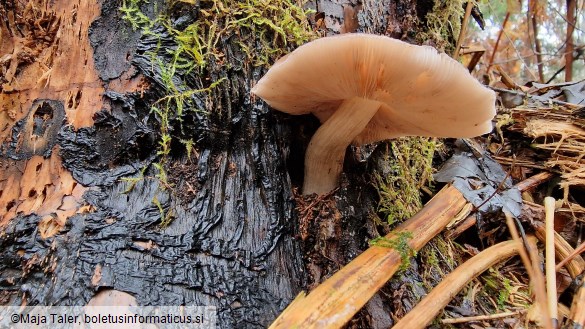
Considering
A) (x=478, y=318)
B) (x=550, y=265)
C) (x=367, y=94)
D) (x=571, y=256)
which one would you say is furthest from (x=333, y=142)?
(x=571, y=256)

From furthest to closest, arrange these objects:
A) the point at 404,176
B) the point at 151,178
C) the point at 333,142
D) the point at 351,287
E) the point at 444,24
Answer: the point at 444,24, the point at 404,176, the point at 333,142, the point at 151,178, the point at 351,287

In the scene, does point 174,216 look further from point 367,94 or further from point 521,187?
point 521,187

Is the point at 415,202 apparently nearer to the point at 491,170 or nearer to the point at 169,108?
the point at 491,170

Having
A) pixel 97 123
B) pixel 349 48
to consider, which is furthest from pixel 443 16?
pixel 97 123

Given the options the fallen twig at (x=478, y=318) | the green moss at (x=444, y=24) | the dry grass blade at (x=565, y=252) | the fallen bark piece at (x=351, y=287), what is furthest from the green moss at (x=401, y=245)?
the green moss at (x=444, y=24)

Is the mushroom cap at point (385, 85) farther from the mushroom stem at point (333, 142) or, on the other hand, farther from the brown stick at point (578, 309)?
the brown stick at point (578, 309)

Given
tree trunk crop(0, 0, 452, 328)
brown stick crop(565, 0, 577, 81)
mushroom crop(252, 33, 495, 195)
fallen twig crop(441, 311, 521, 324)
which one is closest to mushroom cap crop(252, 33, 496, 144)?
mushroom crop(252, 33, 495, 195)
